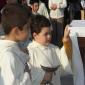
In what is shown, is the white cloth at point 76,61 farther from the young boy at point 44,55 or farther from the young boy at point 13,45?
the young boy at point 13,45

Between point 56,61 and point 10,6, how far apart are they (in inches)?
32.5

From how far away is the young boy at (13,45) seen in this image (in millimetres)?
2088

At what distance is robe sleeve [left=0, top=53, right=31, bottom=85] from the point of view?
207cm

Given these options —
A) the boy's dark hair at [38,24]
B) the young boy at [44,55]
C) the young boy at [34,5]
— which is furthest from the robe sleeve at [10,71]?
the young boy at [34,5]

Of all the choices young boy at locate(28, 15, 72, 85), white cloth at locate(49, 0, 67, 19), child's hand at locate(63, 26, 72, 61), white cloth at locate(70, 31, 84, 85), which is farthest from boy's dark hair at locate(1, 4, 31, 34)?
white cloth at locate(49, 0, 67, 19)

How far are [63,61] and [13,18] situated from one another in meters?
0.88

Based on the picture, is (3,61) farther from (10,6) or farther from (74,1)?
(74,1)

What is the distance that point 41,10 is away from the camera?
7543 millimetres

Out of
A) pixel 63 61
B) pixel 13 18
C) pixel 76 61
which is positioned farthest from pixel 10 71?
pixel 76 61

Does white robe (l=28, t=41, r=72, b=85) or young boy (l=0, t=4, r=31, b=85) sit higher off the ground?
young boy (l=0, t=4, r=31, b=85)

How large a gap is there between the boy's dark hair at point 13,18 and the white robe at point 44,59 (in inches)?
25.4

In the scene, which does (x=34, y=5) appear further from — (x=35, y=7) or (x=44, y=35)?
(x=44, y=35)

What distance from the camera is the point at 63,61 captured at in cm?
290

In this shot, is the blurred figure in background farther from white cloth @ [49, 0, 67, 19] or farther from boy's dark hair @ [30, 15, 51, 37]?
boy's dark hair @ [30, 15, 51, 37]
